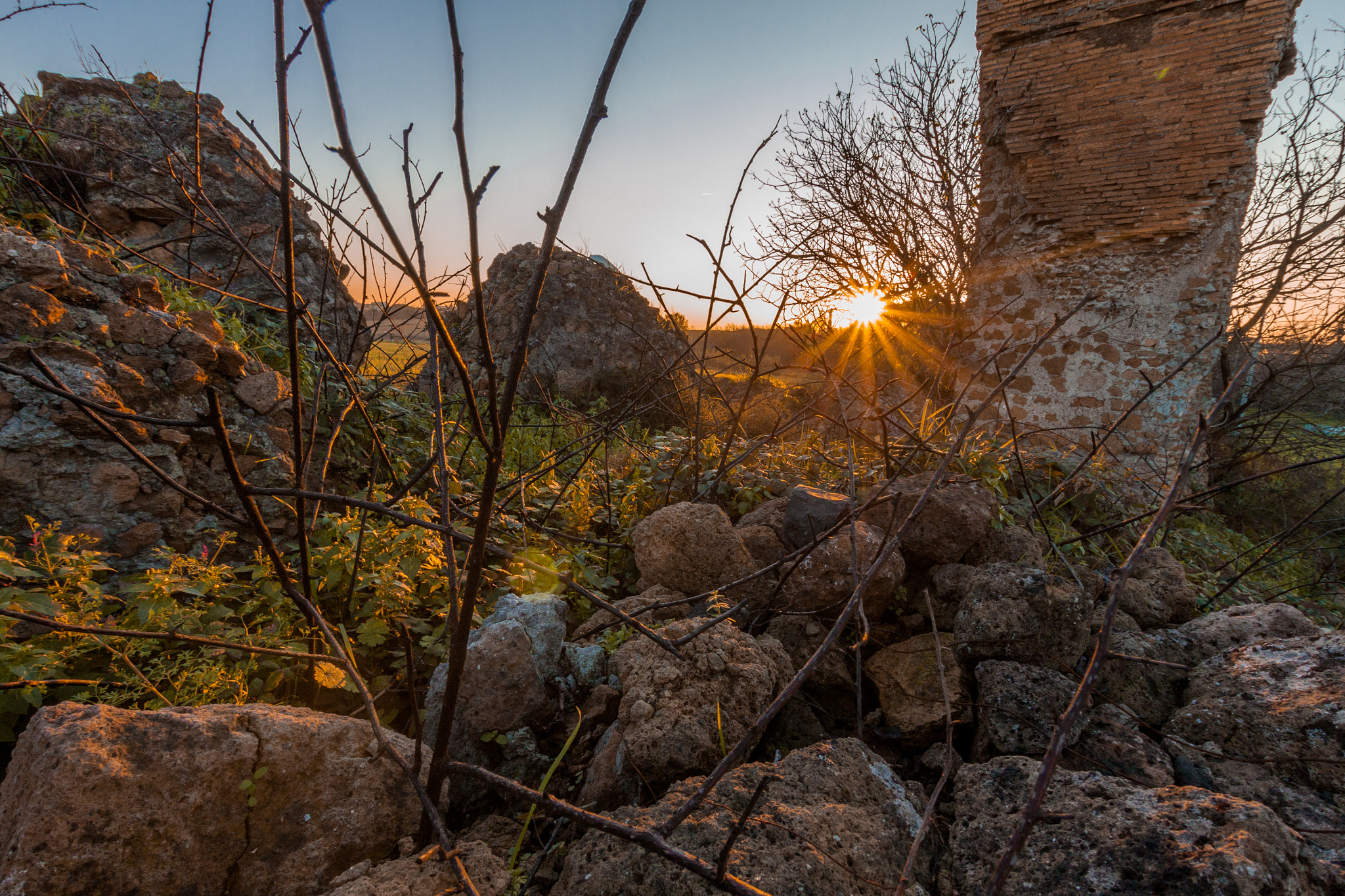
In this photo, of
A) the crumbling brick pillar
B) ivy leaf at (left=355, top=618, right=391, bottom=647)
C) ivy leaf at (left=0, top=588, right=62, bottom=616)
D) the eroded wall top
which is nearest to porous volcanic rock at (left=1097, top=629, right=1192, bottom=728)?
ivy leaf at (left=355, top=618, right=391, bottom=647)

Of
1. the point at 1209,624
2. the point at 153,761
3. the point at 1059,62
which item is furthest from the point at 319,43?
the point at 1059,62

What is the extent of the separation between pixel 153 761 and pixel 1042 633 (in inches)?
91.9

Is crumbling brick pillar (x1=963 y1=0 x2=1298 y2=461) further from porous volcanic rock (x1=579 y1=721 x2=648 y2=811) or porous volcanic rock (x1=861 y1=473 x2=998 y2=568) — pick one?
porous volcanic rock (x1=579 y1=721 x2=648 y2=811)

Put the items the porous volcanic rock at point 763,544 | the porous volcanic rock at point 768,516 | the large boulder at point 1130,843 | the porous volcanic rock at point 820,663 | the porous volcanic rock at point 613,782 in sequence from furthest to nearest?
the porous volcanic rock at point 768,516 < the porous volcanic rock at point 763,544 < the porous volcanic rock at point 820,663 < the porous volcanic rock at point 613,782 < the large boulder at point 1130,843

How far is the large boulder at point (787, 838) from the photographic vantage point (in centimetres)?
100

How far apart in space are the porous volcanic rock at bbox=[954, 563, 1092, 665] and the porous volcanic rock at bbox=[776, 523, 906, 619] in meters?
0.30

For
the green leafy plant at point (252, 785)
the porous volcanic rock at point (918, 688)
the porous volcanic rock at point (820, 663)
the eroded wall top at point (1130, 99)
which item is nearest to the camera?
the green leafy plant at point (252, 785)

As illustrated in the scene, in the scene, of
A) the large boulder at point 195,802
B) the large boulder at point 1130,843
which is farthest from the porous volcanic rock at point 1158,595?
the large boulder at point 195,802

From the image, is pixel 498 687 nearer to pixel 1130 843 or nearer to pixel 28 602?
pixel 28 602

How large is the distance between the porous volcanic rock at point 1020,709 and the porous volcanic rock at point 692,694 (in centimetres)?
57

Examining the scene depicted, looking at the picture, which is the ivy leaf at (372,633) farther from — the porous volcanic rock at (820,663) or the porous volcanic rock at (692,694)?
the porous volcanic rock at (820,663)

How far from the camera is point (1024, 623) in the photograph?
1766 millimetres

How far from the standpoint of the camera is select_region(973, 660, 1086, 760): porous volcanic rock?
4.96 ft

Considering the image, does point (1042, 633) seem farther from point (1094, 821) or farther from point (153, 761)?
point (153, 761)
